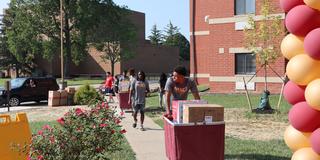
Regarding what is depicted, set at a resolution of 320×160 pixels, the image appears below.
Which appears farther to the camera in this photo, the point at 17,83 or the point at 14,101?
the point at 17,83

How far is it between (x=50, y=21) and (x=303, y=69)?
5848 centimetres

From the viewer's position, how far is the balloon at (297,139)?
195 inches

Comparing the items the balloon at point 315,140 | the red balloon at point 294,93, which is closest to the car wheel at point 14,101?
the red balloon at point 294,93

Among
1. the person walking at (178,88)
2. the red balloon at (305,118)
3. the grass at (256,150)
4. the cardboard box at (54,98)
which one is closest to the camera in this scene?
the red balloon at (305,118)

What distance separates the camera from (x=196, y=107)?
7.36 m

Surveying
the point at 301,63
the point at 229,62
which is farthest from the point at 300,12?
the point at 229,62

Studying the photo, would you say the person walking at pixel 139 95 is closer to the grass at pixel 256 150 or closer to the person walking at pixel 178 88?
the grass at pixel 256 150

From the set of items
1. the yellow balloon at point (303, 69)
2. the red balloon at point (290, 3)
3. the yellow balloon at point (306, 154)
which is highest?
the red balloon at point (290, 3)

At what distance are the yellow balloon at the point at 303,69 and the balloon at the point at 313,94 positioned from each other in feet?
0.30

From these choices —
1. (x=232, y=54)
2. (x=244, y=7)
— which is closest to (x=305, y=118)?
(x=232, y=54)

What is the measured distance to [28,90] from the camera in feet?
90.1

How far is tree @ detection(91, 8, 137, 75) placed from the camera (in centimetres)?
5791

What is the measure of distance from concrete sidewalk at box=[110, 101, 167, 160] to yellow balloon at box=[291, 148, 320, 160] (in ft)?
15.6

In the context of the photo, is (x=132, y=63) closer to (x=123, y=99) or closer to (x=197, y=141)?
(x=123, y=99)
